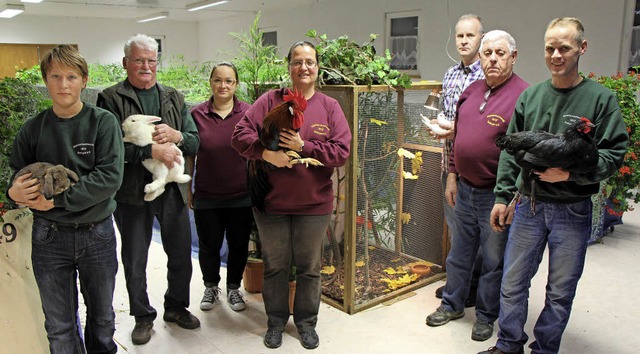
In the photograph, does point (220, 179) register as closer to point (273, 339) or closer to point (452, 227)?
point (273, 339)

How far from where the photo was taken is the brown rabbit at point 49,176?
6.08 feet

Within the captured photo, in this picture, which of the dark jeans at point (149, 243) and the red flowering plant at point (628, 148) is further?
the red flowering plant at point (628, 148)

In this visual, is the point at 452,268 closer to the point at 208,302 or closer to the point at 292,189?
the point at 292,189

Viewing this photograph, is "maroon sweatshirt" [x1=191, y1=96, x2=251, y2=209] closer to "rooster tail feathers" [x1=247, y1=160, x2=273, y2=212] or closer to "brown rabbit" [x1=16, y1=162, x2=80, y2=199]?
"rooster tail feathers" [x1=247, y1=160, x2=273, y2=212]

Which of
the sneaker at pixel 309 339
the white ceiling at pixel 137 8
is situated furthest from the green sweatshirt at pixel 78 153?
the white ceiling at pixel 137 8

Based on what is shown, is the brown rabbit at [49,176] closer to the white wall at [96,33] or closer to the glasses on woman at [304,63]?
the glasses on woman at [304,63]

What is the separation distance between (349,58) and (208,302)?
69.5 inches

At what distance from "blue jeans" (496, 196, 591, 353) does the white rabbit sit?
66.8 inches

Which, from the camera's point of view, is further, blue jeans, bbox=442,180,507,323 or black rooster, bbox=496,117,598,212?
blue jeans, bbox=442,180,507,323

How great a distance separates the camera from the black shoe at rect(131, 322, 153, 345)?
2.76 metres

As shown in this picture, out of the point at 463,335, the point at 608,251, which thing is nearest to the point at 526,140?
the point at 463,335

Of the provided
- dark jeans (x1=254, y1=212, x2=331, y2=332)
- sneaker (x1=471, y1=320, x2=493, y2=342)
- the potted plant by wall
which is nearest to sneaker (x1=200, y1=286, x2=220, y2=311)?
dark jeans (x1=254, y1=212, x2=331, y2=332)

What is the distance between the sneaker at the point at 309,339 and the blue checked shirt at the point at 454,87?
1.29 m

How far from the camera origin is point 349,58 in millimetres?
3139
